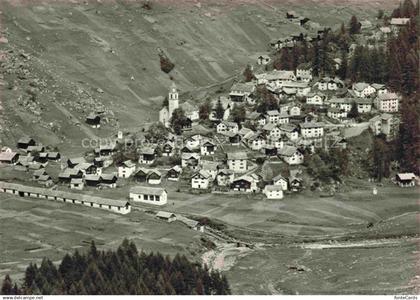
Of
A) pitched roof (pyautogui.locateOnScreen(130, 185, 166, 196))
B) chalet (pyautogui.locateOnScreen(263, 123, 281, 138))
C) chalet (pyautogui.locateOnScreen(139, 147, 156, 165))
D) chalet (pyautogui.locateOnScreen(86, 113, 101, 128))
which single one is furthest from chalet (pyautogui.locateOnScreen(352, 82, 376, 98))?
pitched roof (pyautogui.locateOnScreen(130, 185, 166, 196))

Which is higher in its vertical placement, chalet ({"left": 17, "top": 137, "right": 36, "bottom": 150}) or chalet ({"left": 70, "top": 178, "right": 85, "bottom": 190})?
chalet ({"left": 17, "top": 137, "right": 36, "bottom": 150})

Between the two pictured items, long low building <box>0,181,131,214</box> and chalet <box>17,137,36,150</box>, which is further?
chalet <box>17,137,36,150</box>

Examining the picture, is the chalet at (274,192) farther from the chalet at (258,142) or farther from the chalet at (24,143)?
the chalet at (24,143)

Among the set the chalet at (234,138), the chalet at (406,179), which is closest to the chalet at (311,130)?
the chalet at (234,138)

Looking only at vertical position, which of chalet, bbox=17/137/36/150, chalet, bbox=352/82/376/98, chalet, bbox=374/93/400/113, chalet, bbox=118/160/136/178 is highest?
chalet, bbox=352/82/376/98

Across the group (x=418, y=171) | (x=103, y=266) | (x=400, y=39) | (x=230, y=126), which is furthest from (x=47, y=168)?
(x=400, y=39)

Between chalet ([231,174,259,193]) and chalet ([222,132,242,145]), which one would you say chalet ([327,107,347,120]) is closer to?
chalet ([222,132,242,145])

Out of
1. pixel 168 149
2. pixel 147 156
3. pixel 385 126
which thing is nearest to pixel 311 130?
pixel 385 126

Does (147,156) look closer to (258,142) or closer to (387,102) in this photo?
(258,142)
